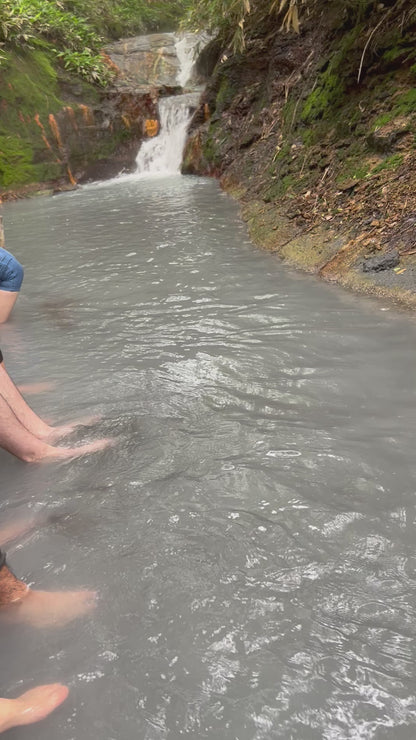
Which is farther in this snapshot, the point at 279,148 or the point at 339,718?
the point at 279,148

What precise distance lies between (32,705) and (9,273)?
6.06 feet

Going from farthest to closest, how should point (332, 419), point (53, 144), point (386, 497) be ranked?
point (53, 144), point (332, 419), point (386, 497)

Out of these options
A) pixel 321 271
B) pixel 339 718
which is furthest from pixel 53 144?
pixel 339 718

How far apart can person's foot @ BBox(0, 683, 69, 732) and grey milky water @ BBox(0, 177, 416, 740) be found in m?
0.03

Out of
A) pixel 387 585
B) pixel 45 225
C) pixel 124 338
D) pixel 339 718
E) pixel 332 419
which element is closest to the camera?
pixel 339 718

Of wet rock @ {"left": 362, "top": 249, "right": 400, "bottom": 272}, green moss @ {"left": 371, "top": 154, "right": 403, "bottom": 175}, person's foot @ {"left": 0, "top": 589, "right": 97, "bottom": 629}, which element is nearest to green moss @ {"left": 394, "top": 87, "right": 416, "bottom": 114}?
green moss @ {"left": 371, "top": 154, "right": 403, "bottom": 175}

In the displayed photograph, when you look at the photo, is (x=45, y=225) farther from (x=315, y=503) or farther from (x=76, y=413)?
(x=315, y=503)

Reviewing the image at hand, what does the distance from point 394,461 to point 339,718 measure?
124 centimetres

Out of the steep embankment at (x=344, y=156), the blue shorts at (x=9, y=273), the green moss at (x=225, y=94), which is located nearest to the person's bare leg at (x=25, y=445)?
the blue shorts at (x=9, y=273)

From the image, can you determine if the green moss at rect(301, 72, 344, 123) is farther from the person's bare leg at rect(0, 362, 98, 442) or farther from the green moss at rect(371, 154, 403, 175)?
the person's bare leg at rect(0, 362, 98, 442)

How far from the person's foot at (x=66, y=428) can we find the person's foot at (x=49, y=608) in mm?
1131

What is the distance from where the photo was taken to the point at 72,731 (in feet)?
4.66

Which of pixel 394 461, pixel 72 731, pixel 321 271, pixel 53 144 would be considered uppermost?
pixel 53 144

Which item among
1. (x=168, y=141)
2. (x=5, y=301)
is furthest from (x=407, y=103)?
(x=168, y=141)
